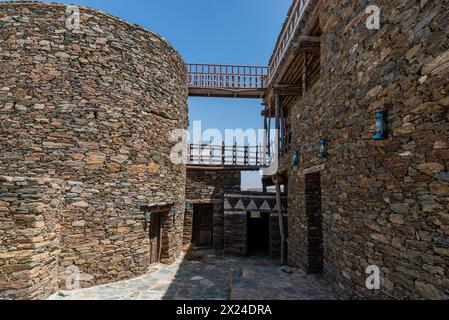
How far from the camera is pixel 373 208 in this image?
4.25 meters

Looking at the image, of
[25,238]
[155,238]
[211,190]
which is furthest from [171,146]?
[25,238]

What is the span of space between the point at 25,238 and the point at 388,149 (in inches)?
273

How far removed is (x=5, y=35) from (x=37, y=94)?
1747 millimetres

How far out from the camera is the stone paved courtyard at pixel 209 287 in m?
5.71

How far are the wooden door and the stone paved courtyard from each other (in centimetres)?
50

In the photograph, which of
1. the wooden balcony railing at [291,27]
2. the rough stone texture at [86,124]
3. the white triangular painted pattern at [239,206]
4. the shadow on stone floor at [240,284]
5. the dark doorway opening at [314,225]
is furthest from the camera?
the white triangular painted pattern at [239,206]

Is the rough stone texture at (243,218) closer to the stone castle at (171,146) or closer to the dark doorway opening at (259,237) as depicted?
the stone castle at (171,146)

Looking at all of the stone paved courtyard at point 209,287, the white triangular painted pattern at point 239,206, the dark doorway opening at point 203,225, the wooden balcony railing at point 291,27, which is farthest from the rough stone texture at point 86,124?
the wooden balcony railing at point 291,27

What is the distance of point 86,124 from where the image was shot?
7117mm

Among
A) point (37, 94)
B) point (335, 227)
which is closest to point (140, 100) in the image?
point (37, 94)

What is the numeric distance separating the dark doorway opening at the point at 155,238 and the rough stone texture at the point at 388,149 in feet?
18.6

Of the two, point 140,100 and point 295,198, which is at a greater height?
point 140,100

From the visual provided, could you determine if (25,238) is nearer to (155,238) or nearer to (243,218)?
(155,238)

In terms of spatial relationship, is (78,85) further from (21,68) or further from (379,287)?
(379,287)
